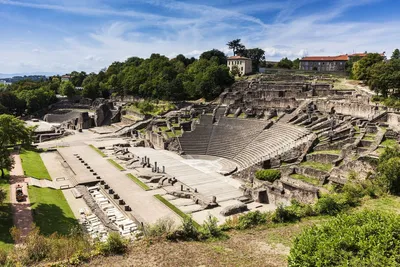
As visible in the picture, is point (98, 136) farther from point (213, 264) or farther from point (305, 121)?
point (213, 264)

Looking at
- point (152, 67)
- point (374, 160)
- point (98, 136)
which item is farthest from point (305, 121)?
point (152, 67)

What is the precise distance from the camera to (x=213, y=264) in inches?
412

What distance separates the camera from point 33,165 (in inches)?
1373

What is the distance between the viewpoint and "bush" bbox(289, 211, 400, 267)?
7.59 metres

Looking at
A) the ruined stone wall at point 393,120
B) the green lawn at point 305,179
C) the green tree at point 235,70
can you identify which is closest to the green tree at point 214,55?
the green tree at point 235,70

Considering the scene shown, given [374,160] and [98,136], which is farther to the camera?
[98,136]

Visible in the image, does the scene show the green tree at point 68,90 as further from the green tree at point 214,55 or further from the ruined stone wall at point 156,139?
the ruined stone wall at point 156,139

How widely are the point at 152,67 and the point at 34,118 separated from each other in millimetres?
33530

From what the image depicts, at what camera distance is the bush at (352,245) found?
759 centimetres

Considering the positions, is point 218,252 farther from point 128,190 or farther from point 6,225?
point 128,190

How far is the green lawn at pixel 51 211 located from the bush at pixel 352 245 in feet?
51.4

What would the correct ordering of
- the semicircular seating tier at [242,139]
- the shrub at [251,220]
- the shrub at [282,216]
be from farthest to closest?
the semicircular seating tier at [242,139], the shrub at [282,216], the shrub at [251,220]

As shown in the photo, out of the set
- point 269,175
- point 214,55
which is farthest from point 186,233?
point 214,55

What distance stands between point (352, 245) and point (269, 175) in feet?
59.7
